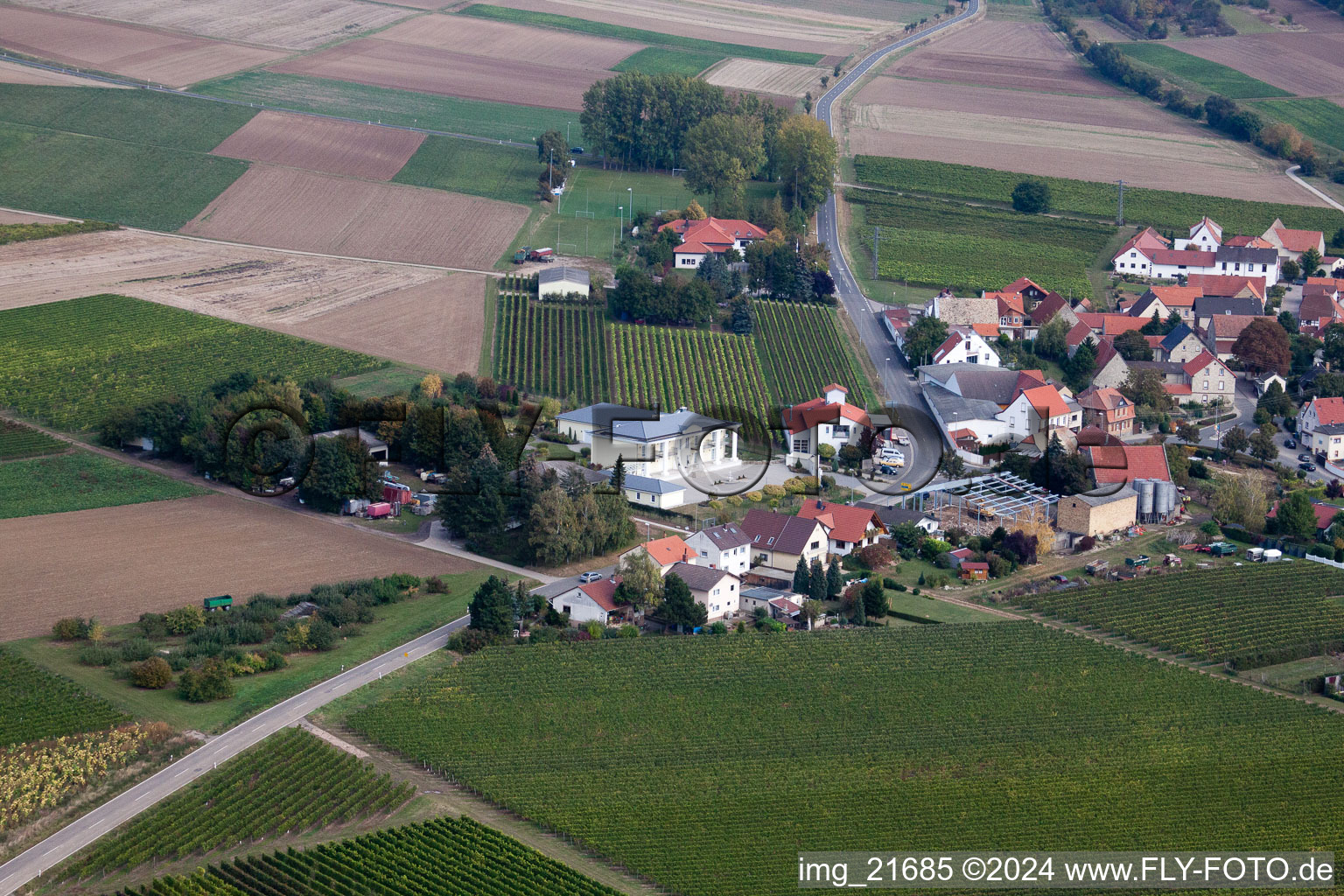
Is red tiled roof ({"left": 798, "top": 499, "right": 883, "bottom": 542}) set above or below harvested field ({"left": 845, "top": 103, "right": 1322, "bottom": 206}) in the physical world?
below

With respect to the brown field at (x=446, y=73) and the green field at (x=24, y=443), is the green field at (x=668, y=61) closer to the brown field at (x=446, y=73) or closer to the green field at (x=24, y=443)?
the brown field at (x=446, y=73)

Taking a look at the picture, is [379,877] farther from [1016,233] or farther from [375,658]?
[1016,233]

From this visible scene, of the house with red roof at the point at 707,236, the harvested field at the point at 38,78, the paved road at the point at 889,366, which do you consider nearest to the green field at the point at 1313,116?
the paved road at the point at 889,366

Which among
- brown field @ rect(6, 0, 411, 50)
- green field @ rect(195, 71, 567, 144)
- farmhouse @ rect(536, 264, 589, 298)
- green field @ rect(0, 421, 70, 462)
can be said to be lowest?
green field @ rect(0, 421, 70, 462)

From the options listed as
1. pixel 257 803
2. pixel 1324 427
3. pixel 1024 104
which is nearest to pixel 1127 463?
pixel 1324 427

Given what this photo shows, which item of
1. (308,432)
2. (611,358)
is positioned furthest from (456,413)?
(611,358)

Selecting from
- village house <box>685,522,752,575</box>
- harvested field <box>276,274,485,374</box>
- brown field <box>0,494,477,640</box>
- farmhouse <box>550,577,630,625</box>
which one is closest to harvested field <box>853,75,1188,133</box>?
harvested field <box>276,274,485,374</box>

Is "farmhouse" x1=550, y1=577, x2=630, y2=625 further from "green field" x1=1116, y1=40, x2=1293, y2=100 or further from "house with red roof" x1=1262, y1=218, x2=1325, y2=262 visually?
"green field" x1=1116, y1=40, x2=1293, y2=100
